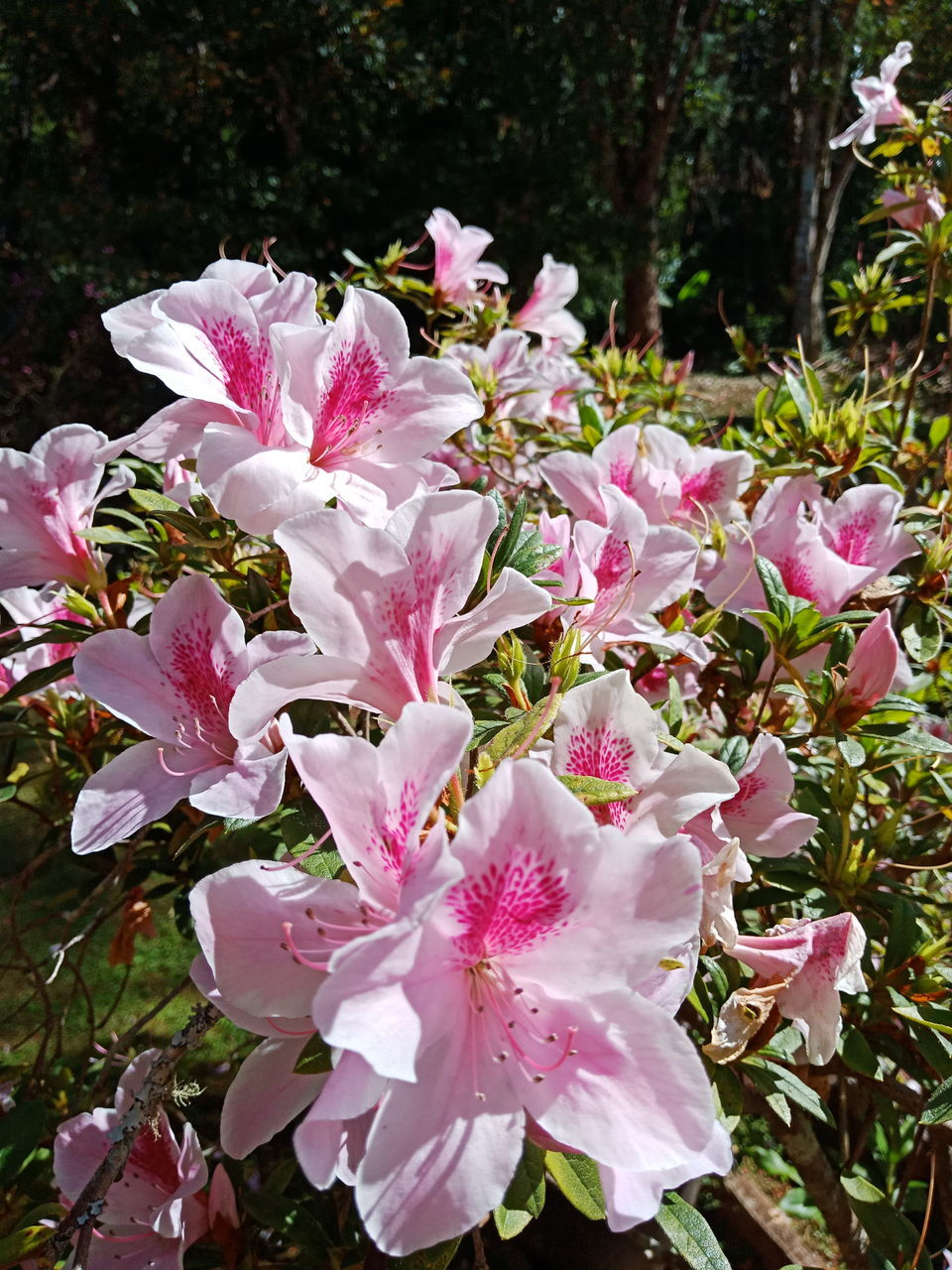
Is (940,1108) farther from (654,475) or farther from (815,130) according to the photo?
(815,130)

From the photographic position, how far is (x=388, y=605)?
2.13 feet

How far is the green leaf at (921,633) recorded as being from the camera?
3.96 feet

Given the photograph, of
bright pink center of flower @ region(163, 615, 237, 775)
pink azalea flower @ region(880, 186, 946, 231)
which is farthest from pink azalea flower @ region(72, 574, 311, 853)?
pink azalea flower @ region(880, 186, 946, 231)

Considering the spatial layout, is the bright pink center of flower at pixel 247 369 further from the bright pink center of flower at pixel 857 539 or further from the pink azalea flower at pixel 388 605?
the bright pink center of flower at pixel 857 539

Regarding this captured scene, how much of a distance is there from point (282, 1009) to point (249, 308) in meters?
0.58

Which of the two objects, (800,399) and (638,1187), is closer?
(638,1187)

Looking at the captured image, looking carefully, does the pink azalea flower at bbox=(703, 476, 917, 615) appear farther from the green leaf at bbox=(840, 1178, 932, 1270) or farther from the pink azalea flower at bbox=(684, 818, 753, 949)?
the green leaf at bbox=(840, 1178, 932, 1270)

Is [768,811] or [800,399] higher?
[800,399]

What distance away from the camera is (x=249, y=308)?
0.79 meters

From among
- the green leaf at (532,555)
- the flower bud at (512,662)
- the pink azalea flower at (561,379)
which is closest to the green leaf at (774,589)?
the green leaf at (532,555)

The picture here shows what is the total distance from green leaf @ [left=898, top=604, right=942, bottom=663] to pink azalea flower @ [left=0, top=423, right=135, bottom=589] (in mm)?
1058

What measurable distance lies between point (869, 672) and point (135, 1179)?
0.96 metres

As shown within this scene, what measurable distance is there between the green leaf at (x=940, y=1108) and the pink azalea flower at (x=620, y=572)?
483mm

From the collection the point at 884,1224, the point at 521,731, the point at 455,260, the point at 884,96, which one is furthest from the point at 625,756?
the point at 884,96
